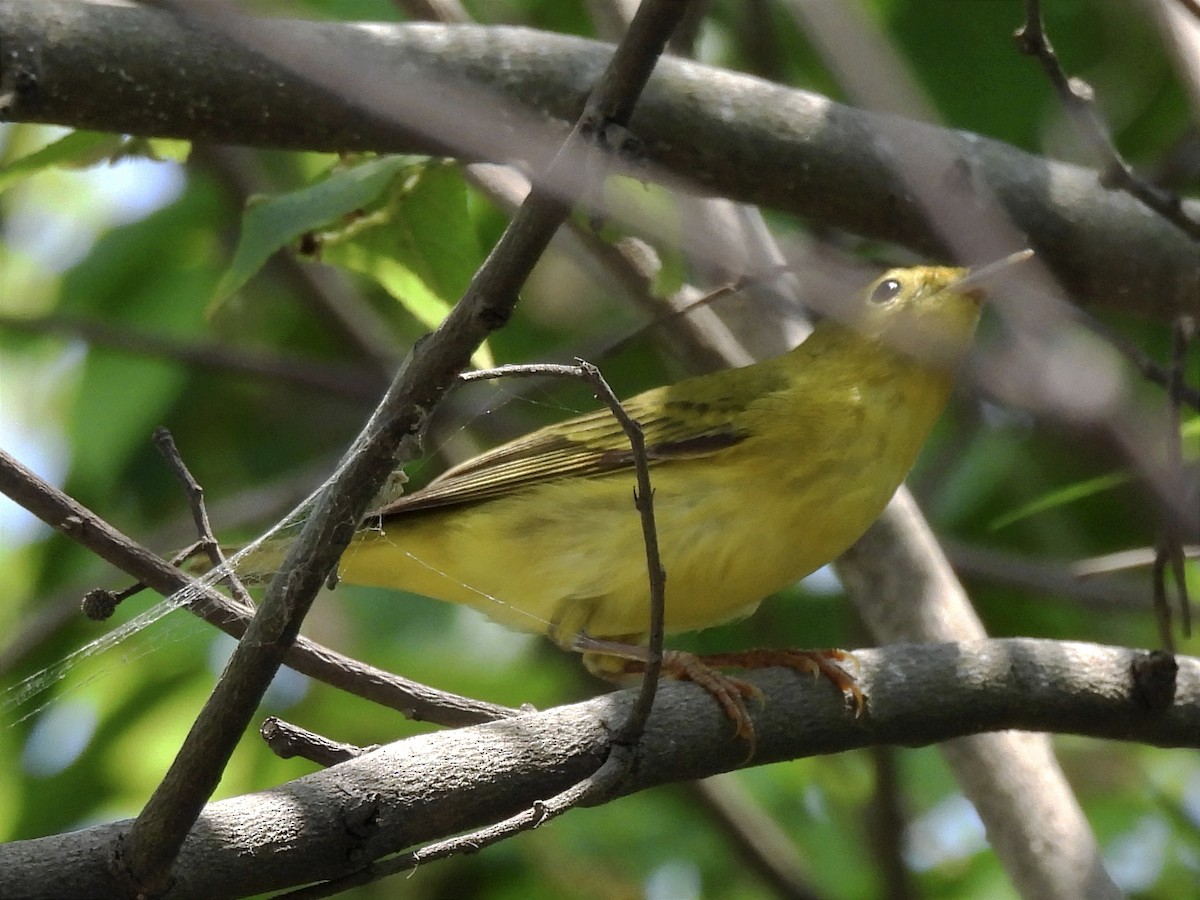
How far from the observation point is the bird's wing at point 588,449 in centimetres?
420

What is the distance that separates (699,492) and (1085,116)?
4.64 ft

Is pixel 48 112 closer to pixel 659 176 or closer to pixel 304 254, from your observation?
pixel 304 254

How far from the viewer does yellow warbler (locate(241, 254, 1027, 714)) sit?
398 cm

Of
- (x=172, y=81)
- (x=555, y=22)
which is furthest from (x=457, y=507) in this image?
(x=555, y=22)

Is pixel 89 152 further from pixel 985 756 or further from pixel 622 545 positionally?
pixel 985 756

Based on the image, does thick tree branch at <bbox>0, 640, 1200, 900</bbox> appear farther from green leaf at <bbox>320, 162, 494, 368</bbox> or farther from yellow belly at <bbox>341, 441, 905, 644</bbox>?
green leaf at <bbox>320, 162, 494, 368</bbox>

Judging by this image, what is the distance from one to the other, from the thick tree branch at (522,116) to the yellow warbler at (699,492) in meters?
0.35

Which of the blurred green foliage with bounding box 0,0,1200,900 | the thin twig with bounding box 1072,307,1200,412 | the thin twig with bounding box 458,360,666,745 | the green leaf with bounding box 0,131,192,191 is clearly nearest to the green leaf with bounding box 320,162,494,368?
the blurred green foliage with bounding box 0,0,1200,900

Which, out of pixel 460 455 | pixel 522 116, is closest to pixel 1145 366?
pixel 522 116

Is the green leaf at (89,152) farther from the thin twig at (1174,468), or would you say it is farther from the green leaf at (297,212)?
the thin twig at (1174,468)

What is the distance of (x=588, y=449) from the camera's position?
14.2 ft

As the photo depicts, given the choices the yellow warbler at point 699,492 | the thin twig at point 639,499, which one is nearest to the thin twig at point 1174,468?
the yellow warbler at point 699,492

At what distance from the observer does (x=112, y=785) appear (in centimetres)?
479

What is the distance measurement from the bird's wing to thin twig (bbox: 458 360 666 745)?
1566 millimetres
